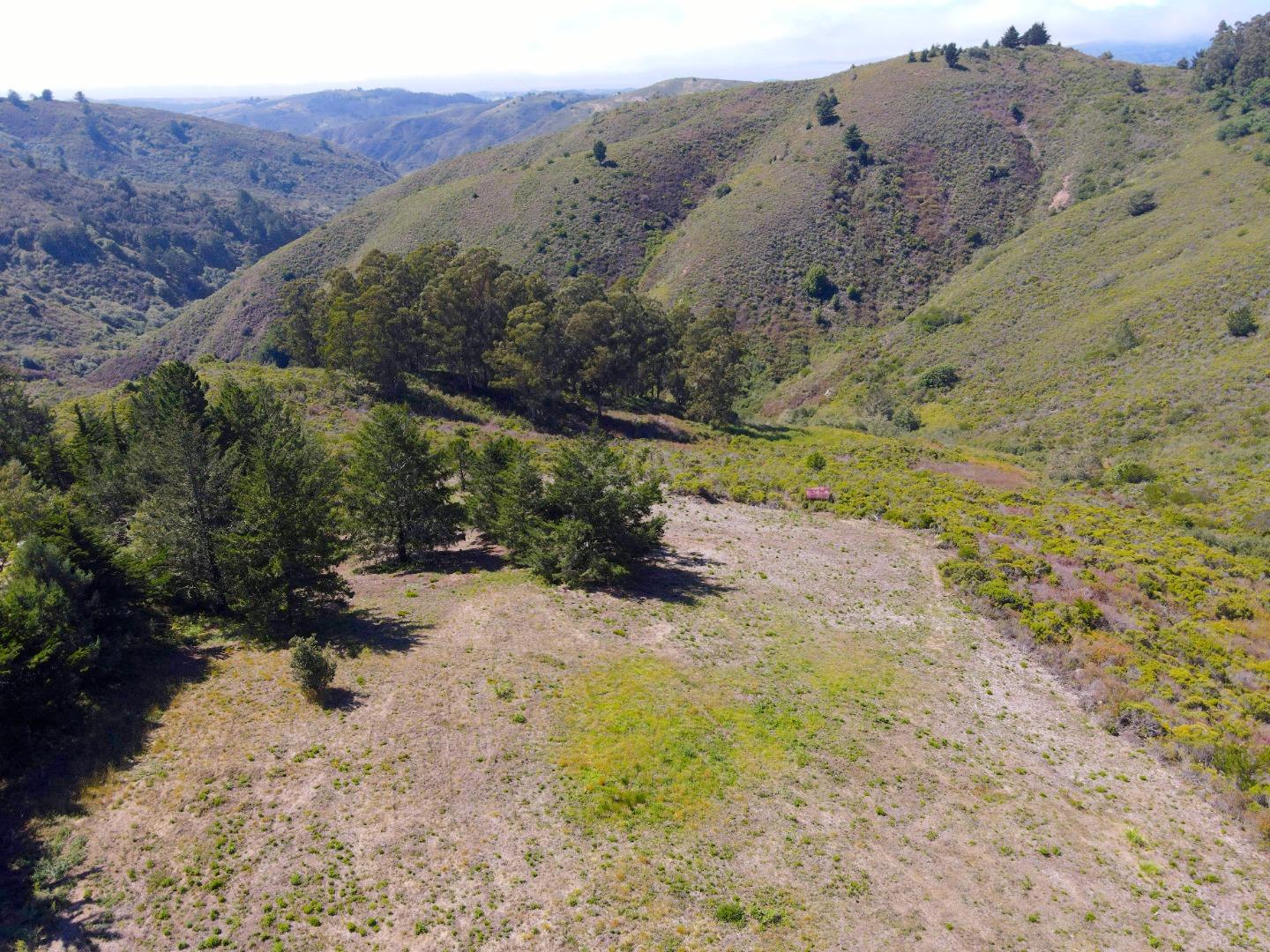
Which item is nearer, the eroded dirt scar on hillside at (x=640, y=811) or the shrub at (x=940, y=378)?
the eroded dirt scar on hillside at (x=640, y=811)

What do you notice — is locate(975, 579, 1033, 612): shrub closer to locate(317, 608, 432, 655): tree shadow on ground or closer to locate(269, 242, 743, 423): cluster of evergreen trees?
locate(317, 608, 432, 655): tree shadow on ground

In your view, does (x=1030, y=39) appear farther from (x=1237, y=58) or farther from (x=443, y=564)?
(x=443, y=564)

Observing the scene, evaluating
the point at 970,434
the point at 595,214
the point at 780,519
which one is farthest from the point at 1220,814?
the point at 595,214

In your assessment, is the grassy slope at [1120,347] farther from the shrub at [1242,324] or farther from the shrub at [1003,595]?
the shrub at [1003,595]

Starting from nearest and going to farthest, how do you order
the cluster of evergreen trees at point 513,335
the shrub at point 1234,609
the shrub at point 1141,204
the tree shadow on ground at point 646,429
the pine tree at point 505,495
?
the shrub at point 1234,609 → the pine tree at point 505,495 → the cluster of evergreen trees at point 513,335 → the tree shadow on ground at point 646,429 → the shrub at point 1141,204

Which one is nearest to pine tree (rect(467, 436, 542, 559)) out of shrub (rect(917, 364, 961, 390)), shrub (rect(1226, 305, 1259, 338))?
shrub (rect(917, 364, 961, 390))

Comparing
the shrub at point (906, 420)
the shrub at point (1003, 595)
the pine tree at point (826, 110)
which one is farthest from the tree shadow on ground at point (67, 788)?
the pine tree at point (826, 110)
